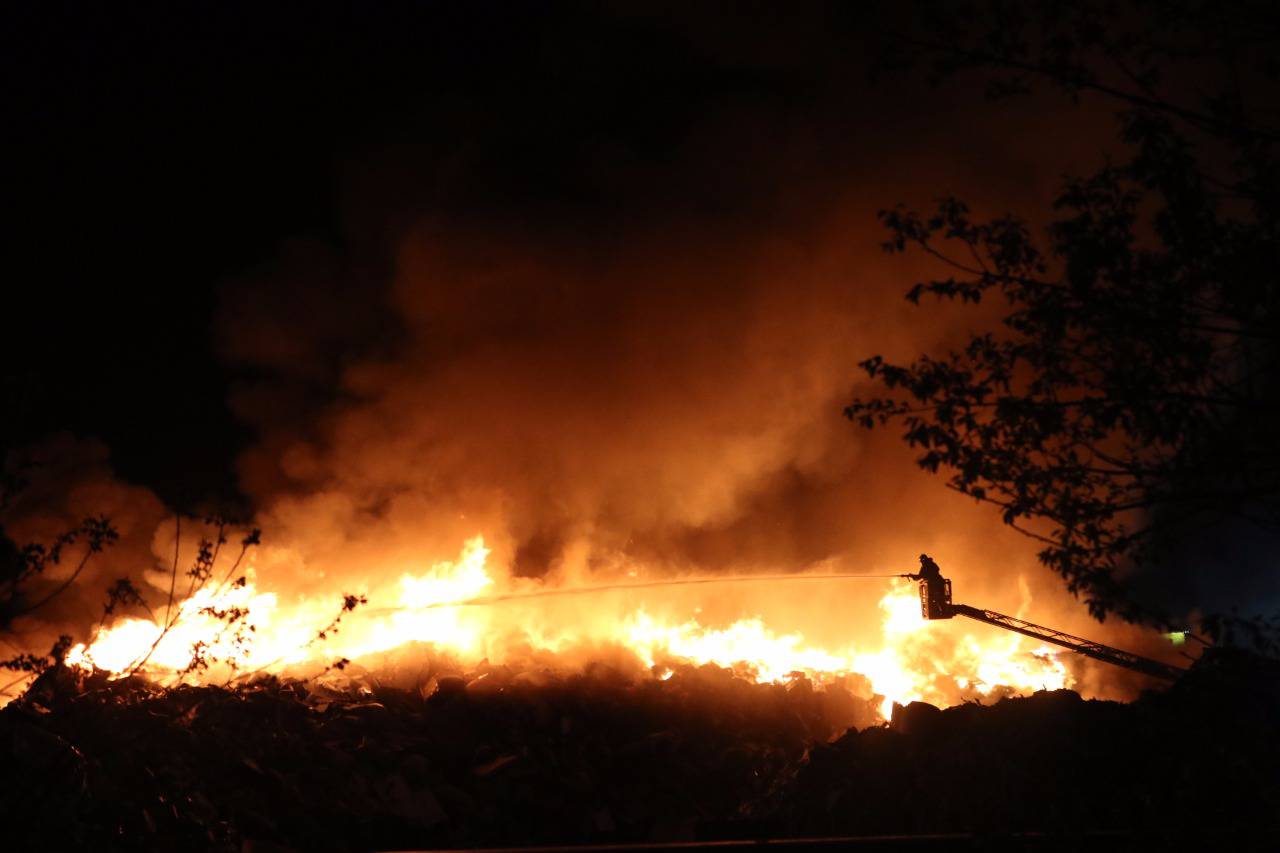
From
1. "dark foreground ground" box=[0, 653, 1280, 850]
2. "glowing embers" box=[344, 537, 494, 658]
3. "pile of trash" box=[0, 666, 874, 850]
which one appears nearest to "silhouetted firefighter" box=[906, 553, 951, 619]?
"dark foreground ground" box=[0, 653, 1280, 850]

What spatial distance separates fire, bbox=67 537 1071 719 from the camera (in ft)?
70.0

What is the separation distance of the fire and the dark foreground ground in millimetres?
3984

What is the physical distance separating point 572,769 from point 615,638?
802 cm

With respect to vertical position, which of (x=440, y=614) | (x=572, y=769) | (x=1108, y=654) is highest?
(x=440, y=614)

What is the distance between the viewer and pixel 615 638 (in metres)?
24.2

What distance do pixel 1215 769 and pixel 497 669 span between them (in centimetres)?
1385

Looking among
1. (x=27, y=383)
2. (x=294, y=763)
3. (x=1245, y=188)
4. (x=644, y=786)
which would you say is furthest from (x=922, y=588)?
(x=27, y=383)

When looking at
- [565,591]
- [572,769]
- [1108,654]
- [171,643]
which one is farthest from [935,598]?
[171,643]

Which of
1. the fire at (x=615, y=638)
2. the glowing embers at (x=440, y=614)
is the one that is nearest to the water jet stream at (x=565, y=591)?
the fire at (x=615, y=638)

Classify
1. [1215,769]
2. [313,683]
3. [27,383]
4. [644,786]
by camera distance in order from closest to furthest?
[27,383] → [1215,769] → [644,786] → [313,683]

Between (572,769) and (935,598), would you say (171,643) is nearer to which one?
(572,769)

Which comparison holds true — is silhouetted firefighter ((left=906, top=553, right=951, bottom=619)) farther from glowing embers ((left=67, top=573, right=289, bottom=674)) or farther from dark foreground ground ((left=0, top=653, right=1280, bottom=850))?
glowing embers ((left=67, top=573, right=289, bottom=674))

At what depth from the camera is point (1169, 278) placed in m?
5.82

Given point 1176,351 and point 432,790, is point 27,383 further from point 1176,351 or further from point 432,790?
point 432,790
